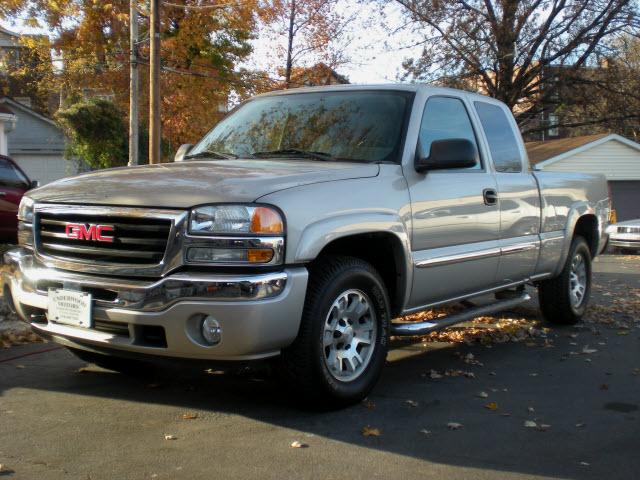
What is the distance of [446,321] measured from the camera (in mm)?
5059

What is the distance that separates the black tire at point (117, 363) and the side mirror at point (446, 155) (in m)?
2.32

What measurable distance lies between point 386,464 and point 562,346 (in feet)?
10.9

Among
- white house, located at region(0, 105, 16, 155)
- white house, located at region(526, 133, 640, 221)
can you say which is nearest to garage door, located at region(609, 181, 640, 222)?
white house, located at region(526, 133, 640, 221)

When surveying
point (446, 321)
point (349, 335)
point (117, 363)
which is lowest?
point (117, 363)

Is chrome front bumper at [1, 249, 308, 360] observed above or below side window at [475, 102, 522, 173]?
Result: below

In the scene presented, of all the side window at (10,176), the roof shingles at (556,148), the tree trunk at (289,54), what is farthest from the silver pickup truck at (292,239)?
the roof shingles at (556,148)

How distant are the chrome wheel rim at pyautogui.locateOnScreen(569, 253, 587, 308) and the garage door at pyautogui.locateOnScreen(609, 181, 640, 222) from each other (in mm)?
23934

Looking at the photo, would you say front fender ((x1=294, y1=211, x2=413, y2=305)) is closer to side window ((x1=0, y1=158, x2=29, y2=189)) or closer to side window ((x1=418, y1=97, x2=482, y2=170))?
side window ((x1=418, y1=97, x2=482, y2=170))

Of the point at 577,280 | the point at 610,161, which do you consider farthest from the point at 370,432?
the point at 610,161

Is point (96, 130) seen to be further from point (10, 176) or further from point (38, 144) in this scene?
point (10, 176)

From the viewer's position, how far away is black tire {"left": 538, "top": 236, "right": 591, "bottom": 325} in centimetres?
704

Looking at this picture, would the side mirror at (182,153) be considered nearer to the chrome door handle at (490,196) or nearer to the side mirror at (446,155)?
the side mirror at (446,155)

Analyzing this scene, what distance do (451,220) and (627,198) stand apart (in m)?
27.1

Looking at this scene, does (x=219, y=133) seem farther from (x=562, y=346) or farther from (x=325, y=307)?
(x=562, y=346)
